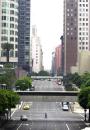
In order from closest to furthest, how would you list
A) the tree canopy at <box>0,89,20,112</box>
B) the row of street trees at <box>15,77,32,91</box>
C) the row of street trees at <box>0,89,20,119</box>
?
the row of street trees at <box>0,89,20,119</box>, the tree canopy at <box>0,89,20,112</box>, the row of street trees at <box>15,77,32,91</box>

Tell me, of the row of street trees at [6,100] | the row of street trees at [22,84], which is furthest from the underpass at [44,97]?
the row of street trees at [22,84]

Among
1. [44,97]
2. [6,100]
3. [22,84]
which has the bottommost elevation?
[22,84]

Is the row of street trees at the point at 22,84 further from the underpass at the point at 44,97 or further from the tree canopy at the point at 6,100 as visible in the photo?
the tree canopy at the point at 6,100

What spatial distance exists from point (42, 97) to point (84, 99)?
36.7 ft

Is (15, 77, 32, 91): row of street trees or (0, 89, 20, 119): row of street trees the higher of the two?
(0, 89, 20, 119): row of street trees

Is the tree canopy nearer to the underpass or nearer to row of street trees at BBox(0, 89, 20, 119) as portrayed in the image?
row of street trees at BBox(0, 89, 20, 119)

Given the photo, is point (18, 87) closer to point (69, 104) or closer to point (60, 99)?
point (69, 104)

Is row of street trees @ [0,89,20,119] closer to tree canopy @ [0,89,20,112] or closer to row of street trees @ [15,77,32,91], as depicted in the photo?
tree canopy @ [0,89,20,112]

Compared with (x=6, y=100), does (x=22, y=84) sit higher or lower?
lower

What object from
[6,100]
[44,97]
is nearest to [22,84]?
[44,97]

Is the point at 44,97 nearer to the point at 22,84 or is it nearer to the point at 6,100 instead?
the point at 6,100

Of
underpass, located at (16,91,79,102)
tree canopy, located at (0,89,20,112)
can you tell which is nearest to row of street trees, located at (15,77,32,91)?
underpass, located at (16,91,79,102)

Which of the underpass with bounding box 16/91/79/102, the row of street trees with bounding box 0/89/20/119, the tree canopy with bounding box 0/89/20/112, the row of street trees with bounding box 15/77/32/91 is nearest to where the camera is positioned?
the row of street trees with bounding box 0/89/20/119

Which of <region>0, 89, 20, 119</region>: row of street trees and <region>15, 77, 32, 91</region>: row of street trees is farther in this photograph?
<region>15, 77, 32, 91</region>: row of street trees
